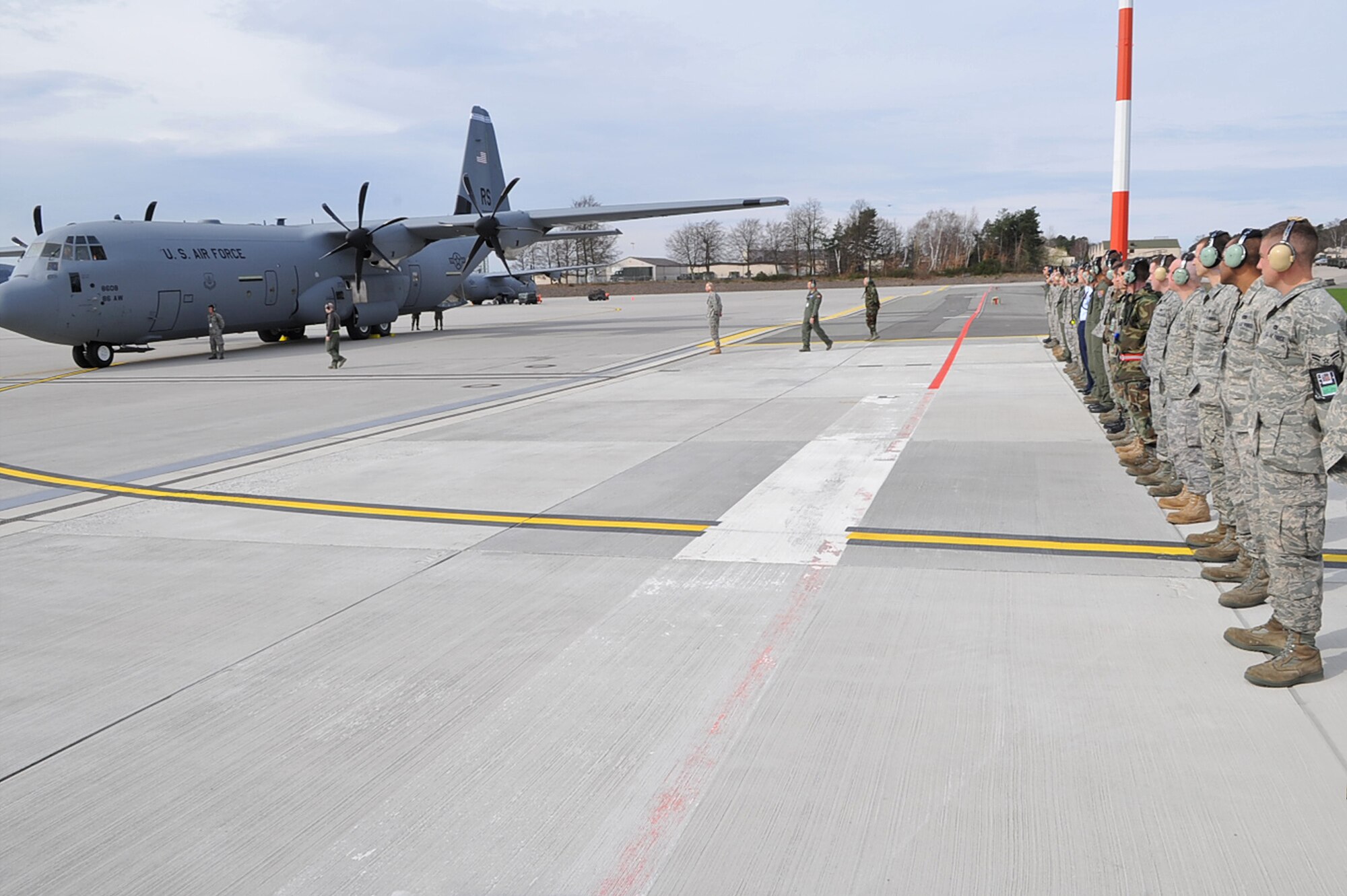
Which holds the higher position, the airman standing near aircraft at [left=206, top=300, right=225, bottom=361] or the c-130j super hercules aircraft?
the c-130j super hercules aircraft

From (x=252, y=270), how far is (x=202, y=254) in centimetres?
157

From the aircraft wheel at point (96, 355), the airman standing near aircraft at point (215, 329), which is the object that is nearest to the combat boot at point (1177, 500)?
the airman standing near aircraft at point (215, 329)

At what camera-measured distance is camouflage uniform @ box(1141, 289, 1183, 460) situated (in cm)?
691

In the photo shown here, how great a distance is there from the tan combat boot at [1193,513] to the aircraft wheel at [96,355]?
941 inches

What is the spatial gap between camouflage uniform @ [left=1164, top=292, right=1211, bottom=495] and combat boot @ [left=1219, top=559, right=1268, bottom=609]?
149 centimetres

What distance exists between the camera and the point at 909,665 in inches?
165

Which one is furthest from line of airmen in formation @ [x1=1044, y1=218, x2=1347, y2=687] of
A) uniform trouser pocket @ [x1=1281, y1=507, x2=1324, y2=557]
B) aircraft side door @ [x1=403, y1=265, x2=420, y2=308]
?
aircraft side door @ [x1=403, y1=265, x2=420, y2=308]

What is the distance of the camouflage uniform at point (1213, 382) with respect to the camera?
5.62 m

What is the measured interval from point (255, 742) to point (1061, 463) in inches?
283

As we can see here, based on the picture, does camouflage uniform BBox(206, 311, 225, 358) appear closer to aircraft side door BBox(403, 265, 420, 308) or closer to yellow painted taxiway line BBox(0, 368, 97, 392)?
yellow painted taxiway line BBox(0, 368, 97, 392)

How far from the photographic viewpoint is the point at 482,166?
35.2 m

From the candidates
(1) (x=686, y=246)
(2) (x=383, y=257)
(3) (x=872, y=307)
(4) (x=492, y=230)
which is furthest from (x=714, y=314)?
(1) (x=686, y=246)

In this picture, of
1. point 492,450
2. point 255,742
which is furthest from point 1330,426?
point 492,450

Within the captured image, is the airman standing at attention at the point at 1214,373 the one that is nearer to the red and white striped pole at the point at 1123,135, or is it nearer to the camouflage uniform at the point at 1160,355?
the camouflage uniform at the point at 1160,355
